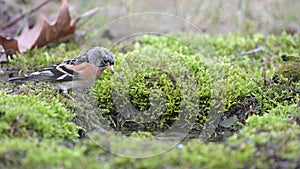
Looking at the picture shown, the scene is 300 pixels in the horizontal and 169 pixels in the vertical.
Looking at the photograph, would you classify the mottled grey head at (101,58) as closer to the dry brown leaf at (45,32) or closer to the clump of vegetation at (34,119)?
the clump of vegetation at (34,119)

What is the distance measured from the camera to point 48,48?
5.88 metres

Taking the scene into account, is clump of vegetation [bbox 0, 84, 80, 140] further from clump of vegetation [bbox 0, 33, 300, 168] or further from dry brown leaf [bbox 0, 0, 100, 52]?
dry brown leaf [bbox 0, 0, 100, 52]

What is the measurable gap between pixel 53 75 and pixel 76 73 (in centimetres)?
22

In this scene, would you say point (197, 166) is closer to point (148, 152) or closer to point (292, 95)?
point (148, 152)

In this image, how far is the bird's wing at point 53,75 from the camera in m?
4.20

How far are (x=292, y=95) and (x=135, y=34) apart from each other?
3.22m

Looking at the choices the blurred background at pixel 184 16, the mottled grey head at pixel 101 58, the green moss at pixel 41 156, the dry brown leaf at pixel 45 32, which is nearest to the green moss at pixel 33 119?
the green moss at pixel 41 156

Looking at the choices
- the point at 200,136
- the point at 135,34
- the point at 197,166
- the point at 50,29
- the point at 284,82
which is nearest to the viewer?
the point at 197,166

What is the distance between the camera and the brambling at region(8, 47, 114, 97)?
4.21m

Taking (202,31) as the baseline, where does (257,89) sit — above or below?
below

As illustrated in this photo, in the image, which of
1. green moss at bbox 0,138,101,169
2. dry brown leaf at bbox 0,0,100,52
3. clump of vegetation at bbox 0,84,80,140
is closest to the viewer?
green moss at bbox 0,138,101,169

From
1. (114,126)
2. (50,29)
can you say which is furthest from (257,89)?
(50,29)

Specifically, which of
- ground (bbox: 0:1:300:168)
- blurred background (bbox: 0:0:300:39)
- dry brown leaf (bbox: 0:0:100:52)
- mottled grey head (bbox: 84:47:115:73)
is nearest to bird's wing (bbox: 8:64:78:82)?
ground (bbox: 0:1:300:168)

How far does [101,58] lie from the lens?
4.25 m
